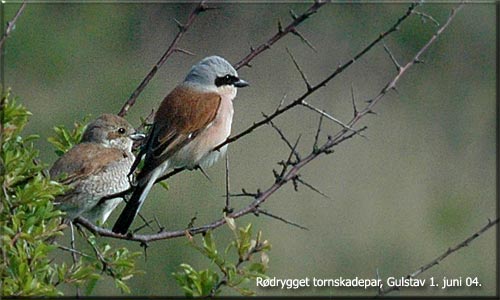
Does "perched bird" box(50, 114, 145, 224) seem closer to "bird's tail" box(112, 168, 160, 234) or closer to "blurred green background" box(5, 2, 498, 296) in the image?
"bird's tail" box(112, 168, 160, 234)

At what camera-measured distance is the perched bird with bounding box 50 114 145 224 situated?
353 cm

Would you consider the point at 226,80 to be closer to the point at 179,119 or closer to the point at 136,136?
the point at 179,119

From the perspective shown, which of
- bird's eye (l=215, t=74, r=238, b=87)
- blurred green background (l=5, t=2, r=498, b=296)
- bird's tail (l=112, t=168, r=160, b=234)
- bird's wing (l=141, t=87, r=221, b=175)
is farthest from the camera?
blurred green background (l=5, t=2, r=498, b=296)

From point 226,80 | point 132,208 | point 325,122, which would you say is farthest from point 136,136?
point 325,122

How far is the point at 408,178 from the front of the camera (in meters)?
7.18

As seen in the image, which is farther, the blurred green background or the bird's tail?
the blurred green background

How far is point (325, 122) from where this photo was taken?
7.18 metres

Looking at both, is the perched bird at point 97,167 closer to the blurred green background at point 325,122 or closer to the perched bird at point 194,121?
the perched bird at point 194,121

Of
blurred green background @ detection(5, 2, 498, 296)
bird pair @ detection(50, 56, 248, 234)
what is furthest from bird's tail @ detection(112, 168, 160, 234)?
blurred green background @ detection(5, 2, 498, 296)

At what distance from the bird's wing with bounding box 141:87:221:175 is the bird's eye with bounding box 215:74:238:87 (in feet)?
0.16

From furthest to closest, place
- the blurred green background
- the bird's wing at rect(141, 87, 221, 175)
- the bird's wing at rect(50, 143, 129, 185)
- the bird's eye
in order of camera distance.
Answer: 1. the blurred green background
2. the bird's eye
3. the bird's wing at rect(141, 87, 221, 175)
4. the bird's wing at rect(50, 143, 129, 185)

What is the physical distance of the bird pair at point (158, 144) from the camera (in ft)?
11.8

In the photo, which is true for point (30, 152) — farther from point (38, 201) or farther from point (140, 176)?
point (140, 176)

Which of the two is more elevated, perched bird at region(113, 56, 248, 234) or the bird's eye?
the bird's eye
